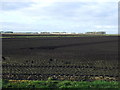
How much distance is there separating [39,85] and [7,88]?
1.34 meters

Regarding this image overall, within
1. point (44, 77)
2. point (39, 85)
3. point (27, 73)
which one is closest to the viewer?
point (39, 85)

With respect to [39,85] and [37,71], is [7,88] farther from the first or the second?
[37,71]

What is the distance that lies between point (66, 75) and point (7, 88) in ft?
11.4

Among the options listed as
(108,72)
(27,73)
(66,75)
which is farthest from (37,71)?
(108,72)

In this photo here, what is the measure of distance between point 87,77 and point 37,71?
3.07 metres

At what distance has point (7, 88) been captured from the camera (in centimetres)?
704

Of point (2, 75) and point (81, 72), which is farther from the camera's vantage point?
point (81, 72)

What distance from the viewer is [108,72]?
10273 millimetres

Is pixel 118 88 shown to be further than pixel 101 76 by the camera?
No

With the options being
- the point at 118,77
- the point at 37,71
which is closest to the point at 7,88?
the point at 37,71

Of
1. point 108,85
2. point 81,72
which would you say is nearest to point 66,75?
point 81,72

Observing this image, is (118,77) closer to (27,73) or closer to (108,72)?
(108,72)

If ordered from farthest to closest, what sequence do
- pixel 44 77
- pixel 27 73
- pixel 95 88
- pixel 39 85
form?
pixel 27 73, pixel 44 77, pixel 39 85, pixel 95 88

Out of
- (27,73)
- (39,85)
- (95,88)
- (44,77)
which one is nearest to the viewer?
(95,88)
